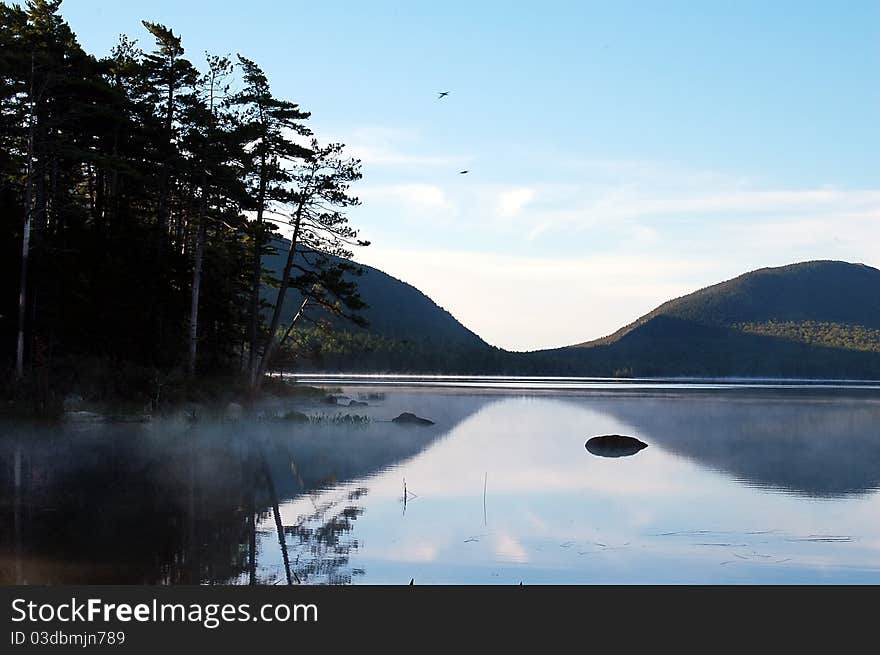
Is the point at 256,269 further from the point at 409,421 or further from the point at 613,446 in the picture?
the point at 613,446

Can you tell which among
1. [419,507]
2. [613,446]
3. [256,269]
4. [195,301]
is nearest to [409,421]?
[195,301]

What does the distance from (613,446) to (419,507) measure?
14221 mm

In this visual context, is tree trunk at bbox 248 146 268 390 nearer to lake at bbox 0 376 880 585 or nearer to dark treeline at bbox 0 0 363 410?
dark treeline at bbox 0 0 363 410

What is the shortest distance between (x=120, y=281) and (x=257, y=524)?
87.2 ft

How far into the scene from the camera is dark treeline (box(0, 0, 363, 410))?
127ft

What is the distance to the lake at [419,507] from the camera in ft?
42.0

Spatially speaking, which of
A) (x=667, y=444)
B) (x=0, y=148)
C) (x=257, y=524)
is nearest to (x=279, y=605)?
(x=257, y=524)

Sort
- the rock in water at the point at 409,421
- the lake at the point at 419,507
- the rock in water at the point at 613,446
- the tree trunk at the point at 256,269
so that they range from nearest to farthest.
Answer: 1. the lake at the point at 419,507
2. the rock in water at the point at 613,446
3. the rock in water at the point at 409,421
4. the tree trunk at the point at 256,269

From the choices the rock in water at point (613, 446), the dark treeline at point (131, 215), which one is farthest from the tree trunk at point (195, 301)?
the rock in water at point (613, 446)

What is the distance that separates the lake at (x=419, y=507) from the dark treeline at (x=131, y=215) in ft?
19.4

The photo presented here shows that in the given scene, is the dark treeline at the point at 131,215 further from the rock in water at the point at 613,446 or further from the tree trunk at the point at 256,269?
the rock in water at the point at 613,446

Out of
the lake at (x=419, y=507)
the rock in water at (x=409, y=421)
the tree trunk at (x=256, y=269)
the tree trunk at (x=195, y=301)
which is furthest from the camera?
the tree trunk at (x=256, y=269)

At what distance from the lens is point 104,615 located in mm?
9453

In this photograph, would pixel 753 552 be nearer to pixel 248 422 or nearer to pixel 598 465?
pixel 598 465
